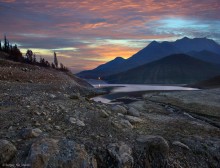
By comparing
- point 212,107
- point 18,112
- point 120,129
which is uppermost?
point 18,112

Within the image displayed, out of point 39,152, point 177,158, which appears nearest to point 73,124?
point 39,152

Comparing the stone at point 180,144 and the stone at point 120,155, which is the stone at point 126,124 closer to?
the stone at point 180,144

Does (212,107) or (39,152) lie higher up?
(39,152)

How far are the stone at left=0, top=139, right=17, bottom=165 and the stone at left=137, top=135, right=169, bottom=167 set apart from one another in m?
5.89

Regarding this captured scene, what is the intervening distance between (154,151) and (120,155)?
6.66 ft

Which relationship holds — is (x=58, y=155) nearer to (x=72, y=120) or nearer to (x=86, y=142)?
(x=86, y=142)

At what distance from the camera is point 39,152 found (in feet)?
28.7

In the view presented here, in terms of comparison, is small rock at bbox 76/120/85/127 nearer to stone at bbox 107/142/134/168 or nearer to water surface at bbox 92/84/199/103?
stone at bbox 107/142/134/168

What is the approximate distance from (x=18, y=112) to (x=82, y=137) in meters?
4.81

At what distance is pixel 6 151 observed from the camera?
8680 mm

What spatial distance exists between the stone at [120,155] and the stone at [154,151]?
0.78 metres

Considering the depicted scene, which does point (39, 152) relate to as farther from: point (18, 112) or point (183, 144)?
point (183, 144)

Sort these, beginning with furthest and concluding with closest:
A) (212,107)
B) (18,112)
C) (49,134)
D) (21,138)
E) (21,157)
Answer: (212,107) < (18,112) < (49,134) < (21,138) < (21,157)

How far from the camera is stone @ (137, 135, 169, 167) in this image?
10594 mm
